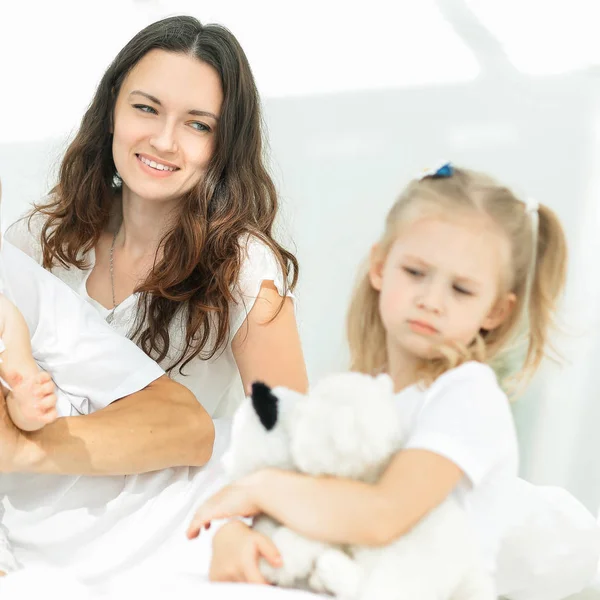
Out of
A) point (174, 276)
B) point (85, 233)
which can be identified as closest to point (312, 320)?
point (174, 276)

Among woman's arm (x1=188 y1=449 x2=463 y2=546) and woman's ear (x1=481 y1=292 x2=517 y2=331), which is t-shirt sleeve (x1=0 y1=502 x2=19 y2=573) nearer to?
woman's arm (x1=188 y1=449 x2=463 y2=546)

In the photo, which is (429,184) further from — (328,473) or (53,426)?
(53,426)

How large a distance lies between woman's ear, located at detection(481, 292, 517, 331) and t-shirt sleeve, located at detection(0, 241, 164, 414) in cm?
51

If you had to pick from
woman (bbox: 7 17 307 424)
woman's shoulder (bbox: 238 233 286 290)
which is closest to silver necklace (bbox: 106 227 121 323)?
woman (bbox: 7 17 307 424)

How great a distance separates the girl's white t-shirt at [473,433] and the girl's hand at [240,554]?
15 cm

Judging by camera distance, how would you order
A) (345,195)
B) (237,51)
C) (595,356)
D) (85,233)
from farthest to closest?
(85,233) → (237,51) → (345,195) → (595,356)

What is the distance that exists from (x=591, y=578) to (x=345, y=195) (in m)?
0.51

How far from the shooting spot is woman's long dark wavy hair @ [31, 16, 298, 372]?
3.78ft

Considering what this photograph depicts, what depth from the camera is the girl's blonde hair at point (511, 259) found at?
0.77m

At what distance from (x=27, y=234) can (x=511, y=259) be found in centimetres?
85

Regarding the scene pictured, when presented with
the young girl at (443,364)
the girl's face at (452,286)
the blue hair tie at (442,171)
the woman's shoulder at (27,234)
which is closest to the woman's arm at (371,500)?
the young girl at (443,364)

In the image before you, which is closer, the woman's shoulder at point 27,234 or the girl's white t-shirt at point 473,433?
the girl's white t-shirt at point 473,433

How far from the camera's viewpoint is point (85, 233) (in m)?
1.36

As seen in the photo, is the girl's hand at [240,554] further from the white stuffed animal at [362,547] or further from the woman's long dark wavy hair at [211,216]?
the woman's long dark wavy hair at [211,216]
